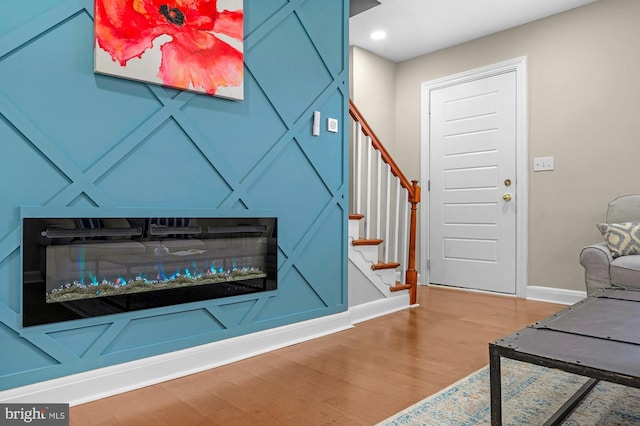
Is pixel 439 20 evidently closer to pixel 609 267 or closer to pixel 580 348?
pixel 609 267

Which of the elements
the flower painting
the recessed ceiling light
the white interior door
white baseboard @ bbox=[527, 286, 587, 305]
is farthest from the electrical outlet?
the flower painting

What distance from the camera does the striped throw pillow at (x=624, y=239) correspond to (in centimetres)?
294

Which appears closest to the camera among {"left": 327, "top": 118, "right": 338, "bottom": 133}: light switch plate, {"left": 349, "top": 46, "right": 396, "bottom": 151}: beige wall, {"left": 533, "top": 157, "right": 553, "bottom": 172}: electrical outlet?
{"left": 327, "top": 118, "right": 338, "bottom": 133}: light switch plate

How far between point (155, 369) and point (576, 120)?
393 centimetres

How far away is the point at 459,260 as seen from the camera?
457 cm

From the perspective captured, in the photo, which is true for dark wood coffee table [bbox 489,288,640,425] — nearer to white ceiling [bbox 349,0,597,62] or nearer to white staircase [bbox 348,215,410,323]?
white staircase [bbox 348,215,410,323]

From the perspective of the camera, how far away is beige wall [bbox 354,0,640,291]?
3.51 metres

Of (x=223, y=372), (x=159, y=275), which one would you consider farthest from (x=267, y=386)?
(x=159, y=275)

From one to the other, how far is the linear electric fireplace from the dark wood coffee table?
1.50 meters

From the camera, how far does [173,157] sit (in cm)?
213

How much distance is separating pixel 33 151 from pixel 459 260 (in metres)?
4.03

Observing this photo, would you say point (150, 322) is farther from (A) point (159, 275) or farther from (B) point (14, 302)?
(B) point (14, 302)

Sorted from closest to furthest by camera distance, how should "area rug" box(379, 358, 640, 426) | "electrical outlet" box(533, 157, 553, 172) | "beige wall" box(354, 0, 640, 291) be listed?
"area rug" box(379, 358, 640, 426)
"beige wall" box(354, 0, 640, 291)
"electrical outlet" box(533, 157, 553, 172)

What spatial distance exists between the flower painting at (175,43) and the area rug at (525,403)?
73.2 inches
